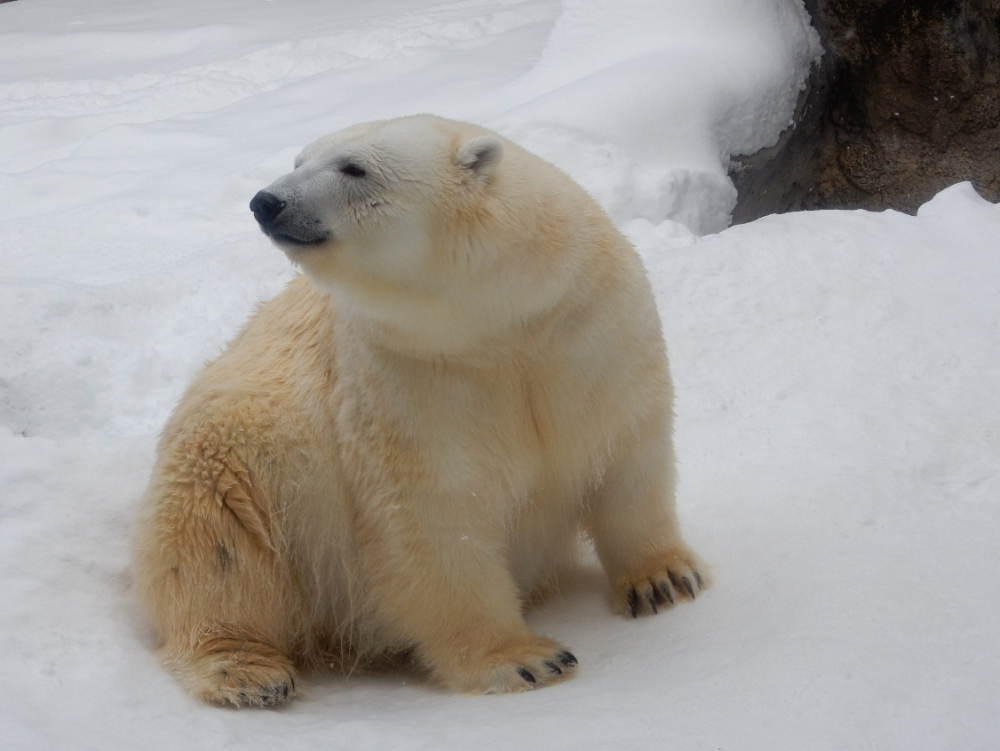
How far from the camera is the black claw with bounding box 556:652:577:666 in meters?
2.92

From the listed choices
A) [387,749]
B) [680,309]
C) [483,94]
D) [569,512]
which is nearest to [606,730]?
[387,749]

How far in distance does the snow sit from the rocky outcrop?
1.20ft

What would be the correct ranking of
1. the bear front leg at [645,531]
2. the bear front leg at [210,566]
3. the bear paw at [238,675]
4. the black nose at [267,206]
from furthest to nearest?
1. the bear front leg at [645,531]
2. the bear front leg at [210,566]
3. the bear paw at [238,675]
4. the black nose at [267,206]

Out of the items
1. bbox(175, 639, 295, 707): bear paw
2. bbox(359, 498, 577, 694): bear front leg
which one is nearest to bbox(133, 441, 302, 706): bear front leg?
bbox(175, 639, 295, 707): bear paw

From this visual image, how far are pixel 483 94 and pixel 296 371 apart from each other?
15.0 feet

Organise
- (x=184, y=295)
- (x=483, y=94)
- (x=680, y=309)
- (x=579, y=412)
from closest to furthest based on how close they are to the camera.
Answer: (x=579, y=412), (x=680, y=309), (x=184, y=295), (x=483, y=94)

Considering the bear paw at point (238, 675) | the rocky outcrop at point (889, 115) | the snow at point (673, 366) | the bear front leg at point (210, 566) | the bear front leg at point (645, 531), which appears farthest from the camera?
the rocky outcrop at point (889, 115)

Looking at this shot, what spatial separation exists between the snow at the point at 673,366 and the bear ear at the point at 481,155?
1.41 metres

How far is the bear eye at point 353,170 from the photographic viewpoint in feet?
9.21

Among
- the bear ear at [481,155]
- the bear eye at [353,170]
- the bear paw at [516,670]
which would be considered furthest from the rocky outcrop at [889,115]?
the bear paw at [516,670]

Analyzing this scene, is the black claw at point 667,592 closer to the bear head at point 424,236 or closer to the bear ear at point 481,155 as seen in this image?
the bear head at point 424,236

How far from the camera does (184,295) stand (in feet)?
18.2

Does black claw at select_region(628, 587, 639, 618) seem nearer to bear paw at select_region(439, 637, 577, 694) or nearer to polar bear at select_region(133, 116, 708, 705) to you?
polar bear at select_region(133, 116, 708, 705)

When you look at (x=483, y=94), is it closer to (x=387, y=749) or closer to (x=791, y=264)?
(x=791, y=264)
